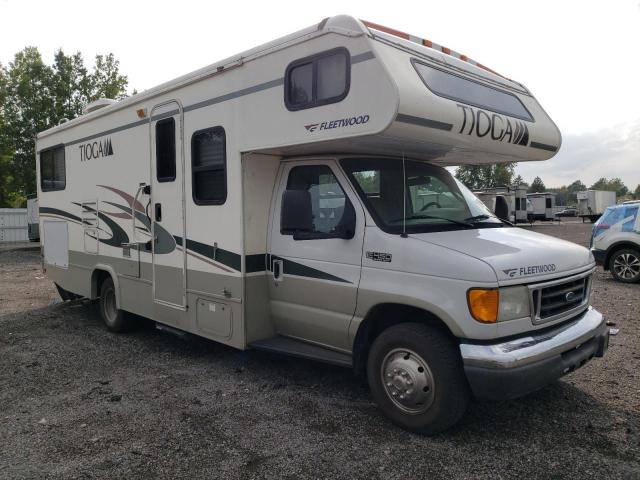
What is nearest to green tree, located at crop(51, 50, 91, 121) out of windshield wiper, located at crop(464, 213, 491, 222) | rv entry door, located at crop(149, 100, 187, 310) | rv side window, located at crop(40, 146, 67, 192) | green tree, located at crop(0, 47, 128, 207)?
green tree, located at crop(0, 47, 128, 207)

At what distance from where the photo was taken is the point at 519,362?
3459 mm

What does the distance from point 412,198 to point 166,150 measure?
2926 mm

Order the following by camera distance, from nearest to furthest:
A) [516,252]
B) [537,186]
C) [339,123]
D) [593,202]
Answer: [516,252], [339,123], [593,202], [537,186]

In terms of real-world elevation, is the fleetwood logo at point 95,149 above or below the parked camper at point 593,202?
above

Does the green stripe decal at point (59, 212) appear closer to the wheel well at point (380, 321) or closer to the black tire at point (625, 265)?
the wheel well at point (380, 321)

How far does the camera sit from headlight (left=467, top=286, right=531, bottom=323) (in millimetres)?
3475

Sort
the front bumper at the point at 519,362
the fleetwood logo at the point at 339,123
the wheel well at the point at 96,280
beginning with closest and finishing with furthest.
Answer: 1. the front bumper at the point at 519,362
2. the fleetwood logo at the point at 339,123
3. the wheel well at the point at 96,280

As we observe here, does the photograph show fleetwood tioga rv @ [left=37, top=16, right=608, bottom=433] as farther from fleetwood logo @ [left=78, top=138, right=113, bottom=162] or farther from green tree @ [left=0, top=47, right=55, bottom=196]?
green tree @ [left=0, top=47, right=55, bottom=196]

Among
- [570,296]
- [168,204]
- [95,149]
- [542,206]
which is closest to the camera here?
[570,296]

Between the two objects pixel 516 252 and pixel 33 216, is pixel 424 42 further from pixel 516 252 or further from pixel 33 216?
pixel 33 216

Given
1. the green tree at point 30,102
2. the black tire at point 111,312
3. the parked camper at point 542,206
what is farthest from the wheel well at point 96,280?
the parked camper at point 542,206

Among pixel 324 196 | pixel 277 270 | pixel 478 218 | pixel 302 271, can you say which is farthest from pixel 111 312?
pixel 478 218

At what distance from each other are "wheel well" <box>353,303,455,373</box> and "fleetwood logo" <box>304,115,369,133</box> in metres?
1.45

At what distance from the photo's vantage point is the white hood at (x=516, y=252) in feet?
11.8
